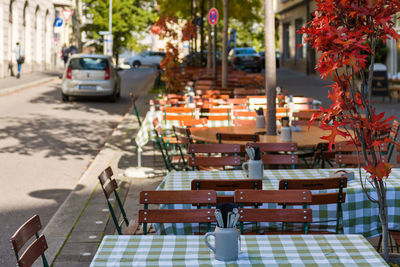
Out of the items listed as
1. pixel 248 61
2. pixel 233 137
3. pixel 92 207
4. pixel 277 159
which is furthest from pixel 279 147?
pixel 248 61

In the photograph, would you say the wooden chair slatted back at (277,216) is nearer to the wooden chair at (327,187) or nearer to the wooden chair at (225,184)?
the wooden chair at (327,187)

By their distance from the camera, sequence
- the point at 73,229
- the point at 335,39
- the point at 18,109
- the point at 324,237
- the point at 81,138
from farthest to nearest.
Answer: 1. the point at 18,109
2. the point at 81,138
3. the point at 73,229
4. the point at 324,237
5. the point at 335,39

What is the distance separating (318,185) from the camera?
5707 millimetres

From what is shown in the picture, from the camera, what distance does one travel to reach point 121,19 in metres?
62.3

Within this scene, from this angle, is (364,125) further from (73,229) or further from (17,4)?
(17,4)

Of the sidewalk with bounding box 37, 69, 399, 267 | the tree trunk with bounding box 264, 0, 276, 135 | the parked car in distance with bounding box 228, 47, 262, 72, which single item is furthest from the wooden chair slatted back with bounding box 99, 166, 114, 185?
the parked car in distance with bounding box 228, 47, 262, 72

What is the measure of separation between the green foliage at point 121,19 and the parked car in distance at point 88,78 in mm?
37427

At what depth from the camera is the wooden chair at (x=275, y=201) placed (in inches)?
191

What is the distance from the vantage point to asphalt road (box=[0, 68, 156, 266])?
871 centimetres

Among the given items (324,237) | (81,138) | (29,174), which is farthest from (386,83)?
(324,237)

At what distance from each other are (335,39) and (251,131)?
231 inches

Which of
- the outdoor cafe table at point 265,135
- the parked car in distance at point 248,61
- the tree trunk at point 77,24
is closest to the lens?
the outdoor cafe table at point 265,135

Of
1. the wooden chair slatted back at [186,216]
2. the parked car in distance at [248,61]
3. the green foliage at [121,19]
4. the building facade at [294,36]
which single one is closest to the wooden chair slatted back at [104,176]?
the wooden chair slatted back at [186,216]

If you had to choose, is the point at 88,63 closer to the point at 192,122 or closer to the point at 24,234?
the point at 192,122
